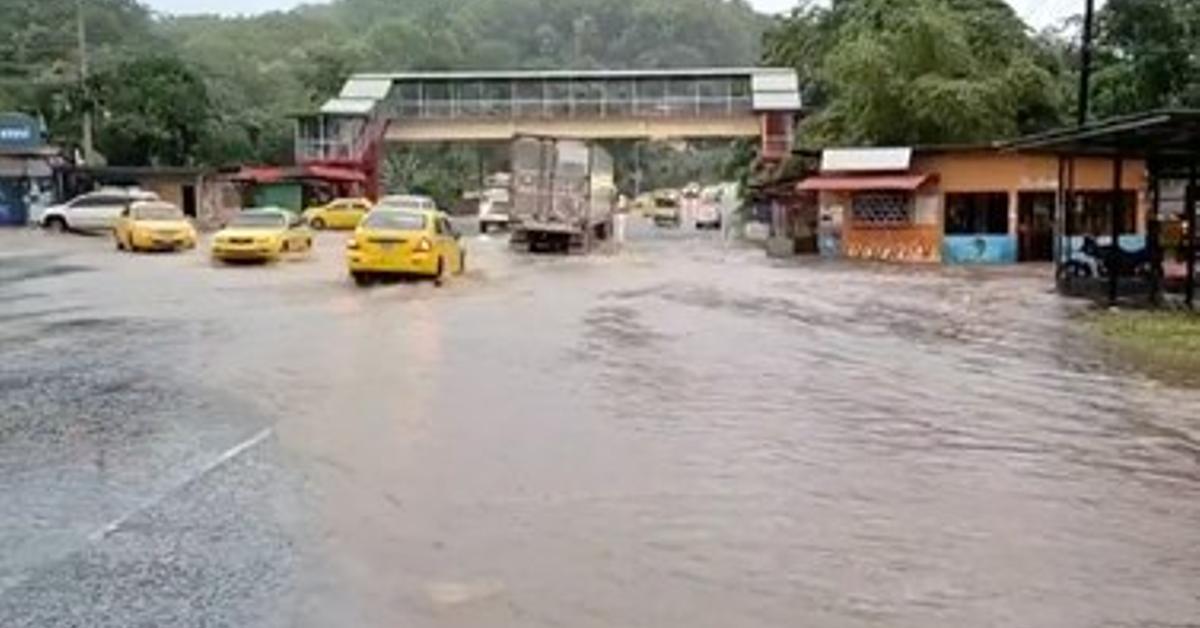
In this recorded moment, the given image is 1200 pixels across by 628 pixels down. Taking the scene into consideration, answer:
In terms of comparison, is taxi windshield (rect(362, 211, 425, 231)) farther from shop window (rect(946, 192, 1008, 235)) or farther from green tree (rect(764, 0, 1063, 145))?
green tree (rect(764, 0, 1063, 145))

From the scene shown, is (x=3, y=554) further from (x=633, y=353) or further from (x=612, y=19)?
(x=612, y=19)

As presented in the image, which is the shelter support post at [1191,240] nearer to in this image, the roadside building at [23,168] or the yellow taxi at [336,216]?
the yellow taxi at [336,216]

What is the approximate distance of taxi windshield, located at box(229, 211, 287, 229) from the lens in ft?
134

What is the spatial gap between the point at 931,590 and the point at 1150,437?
6.39 m

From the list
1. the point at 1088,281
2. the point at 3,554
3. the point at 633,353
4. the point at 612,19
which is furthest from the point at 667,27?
the point at 3,554

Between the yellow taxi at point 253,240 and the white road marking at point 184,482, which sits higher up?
the yellow taxi at point 253,240

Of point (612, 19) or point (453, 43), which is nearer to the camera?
point (453, 43)

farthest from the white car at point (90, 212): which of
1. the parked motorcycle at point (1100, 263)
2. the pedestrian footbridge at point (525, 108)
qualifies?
the parked motorcycle at point (1100, 263)

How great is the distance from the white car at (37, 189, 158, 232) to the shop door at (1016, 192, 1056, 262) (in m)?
30.1

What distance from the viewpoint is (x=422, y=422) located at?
13.0m

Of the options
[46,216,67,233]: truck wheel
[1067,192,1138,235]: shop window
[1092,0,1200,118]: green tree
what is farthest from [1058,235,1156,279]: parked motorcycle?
[46,216,67,233]: truck wheel

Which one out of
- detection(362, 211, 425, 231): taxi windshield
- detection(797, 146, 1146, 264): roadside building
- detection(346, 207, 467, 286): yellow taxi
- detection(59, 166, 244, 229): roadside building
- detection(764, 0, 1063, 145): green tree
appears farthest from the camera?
detection(59, 166, 244, 229): roadside building

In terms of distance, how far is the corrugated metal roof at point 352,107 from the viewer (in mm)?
76000

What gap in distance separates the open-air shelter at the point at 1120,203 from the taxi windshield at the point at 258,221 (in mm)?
19439
